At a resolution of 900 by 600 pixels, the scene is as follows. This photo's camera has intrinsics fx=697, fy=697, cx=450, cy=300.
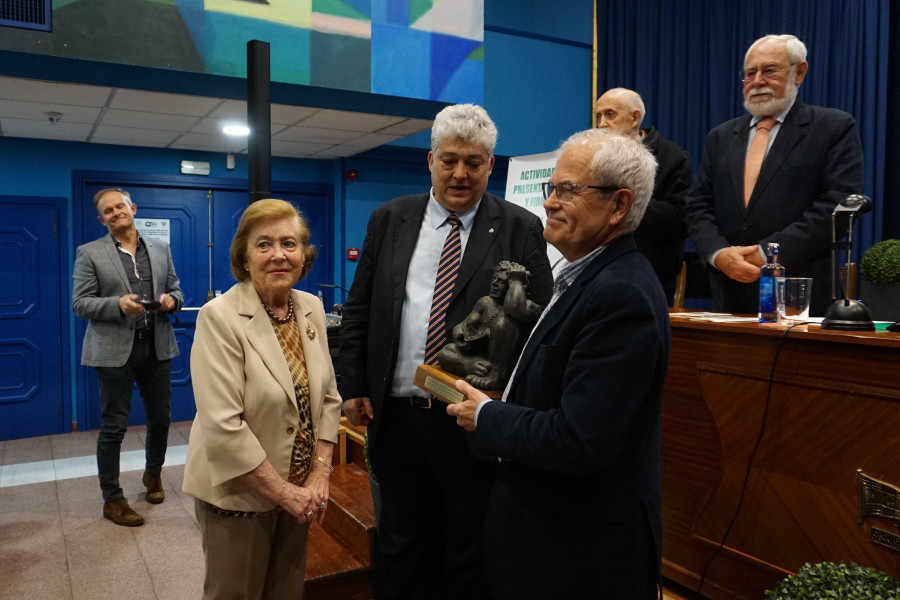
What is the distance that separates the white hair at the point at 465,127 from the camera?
5.80 ft

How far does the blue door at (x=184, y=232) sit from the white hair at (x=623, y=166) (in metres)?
5.32

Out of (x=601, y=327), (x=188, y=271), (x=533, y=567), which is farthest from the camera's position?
(x=188, y=271)

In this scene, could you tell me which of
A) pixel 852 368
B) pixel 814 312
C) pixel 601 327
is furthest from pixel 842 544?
pixel 601 327

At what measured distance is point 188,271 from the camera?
6.18 m

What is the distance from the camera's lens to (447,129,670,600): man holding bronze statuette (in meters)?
1.21

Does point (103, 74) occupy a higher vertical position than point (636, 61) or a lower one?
lower

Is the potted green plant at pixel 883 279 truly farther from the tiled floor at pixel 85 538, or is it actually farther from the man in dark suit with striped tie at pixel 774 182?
the tiled floor at pixel 85 538

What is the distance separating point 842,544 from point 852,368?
0.46m

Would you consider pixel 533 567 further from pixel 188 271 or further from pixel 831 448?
pixel 188 271

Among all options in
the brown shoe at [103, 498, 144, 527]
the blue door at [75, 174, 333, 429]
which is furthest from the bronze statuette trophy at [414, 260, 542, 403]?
the blue door at [75, 174, 333, 429]

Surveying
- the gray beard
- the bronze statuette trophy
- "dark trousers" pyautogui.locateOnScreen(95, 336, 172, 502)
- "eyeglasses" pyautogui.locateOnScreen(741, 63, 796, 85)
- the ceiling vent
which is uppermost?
the ceiling vent

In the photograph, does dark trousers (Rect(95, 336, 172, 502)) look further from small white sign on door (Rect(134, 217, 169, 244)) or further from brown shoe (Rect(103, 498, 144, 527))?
small white sign on door (Rect(134, 217, 169, 244))

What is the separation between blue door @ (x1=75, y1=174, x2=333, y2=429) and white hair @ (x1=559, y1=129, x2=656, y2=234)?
5324 millimetres

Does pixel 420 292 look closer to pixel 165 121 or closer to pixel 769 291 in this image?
pixel 769 291
